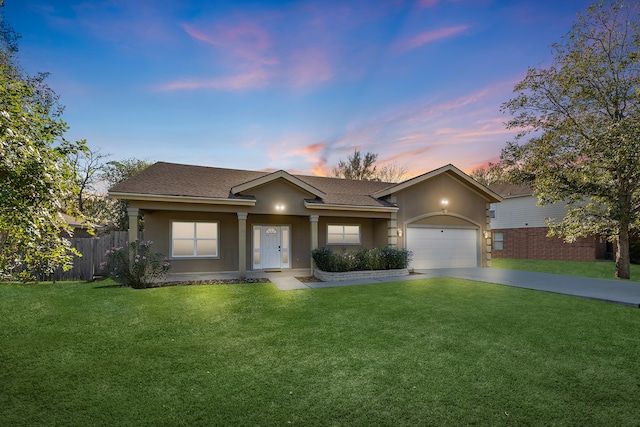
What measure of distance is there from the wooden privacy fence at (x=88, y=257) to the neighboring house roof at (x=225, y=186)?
2442 mm

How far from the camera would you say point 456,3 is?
9719 millimetres

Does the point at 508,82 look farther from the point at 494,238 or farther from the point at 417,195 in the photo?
the point at 494,238

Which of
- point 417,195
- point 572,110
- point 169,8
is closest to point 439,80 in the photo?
point 417,195

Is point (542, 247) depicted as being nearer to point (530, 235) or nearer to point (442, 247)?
point (530, 235)

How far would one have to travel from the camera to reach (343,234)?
15359mm

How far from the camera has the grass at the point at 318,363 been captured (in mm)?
3021

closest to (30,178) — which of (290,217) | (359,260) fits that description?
(359,260)

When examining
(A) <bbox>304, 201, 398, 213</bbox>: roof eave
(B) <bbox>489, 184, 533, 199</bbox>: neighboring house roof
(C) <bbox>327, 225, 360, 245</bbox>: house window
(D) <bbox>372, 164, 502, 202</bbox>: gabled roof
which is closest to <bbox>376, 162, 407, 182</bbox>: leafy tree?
(B) <bbox>489, 184, 533, 199</bbox>: neighboring house roof

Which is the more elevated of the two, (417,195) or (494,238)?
(417,195)

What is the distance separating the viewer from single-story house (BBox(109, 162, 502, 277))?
1170 cm

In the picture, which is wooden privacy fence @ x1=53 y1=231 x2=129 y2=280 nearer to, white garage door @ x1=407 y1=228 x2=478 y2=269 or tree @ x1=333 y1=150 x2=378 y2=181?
white garage door @ x1=407 y1=228 x2=478 y2=269

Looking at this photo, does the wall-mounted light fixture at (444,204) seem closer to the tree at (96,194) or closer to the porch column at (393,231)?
the porch column at (393,231)

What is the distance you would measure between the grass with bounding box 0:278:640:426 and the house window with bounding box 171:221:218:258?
5.00 m

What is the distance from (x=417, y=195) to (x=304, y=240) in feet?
20.2
